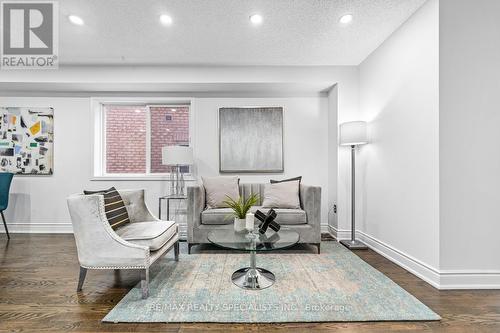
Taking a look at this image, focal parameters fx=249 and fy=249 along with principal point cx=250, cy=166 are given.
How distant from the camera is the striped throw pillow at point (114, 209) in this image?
2.20 meters

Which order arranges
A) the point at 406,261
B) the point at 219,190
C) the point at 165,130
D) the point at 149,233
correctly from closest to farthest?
the point at 149,233, the point at 406,261, the point at 219,190, the point at 165,130

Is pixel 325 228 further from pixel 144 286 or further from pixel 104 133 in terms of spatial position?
pixel 104 133

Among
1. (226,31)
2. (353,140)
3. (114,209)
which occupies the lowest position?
(114,209)

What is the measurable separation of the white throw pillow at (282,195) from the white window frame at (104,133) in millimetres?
1391

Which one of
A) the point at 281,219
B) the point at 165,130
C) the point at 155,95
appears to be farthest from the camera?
the point at 165,130

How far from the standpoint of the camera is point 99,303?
189 cm

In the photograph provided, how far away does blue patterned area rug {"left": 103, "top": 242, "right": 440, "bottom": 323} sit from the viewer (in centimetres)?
170

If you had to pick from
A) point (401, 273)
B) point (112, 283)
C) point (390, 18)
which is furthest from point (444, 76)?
point (112, 283)

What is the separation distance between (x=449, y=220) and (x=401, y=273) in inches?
27.3

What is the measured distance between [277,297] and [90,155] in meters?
3.68

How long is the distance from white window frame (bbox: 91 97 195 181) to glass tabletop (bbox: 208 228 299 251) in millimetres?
2036

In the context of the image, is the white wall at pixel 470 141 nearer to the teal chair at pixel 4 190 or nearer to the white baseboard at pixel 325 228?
the white baseboard at pixel 325 228

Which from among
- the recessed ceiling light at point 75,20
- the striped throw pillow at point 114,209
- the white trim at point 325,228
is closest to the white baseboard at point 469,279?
the white trim at point 325,228

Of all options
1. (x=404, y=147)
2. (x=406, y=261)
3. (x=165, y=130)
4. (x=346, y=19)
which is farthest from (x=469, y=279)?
(x=165, y=130)
